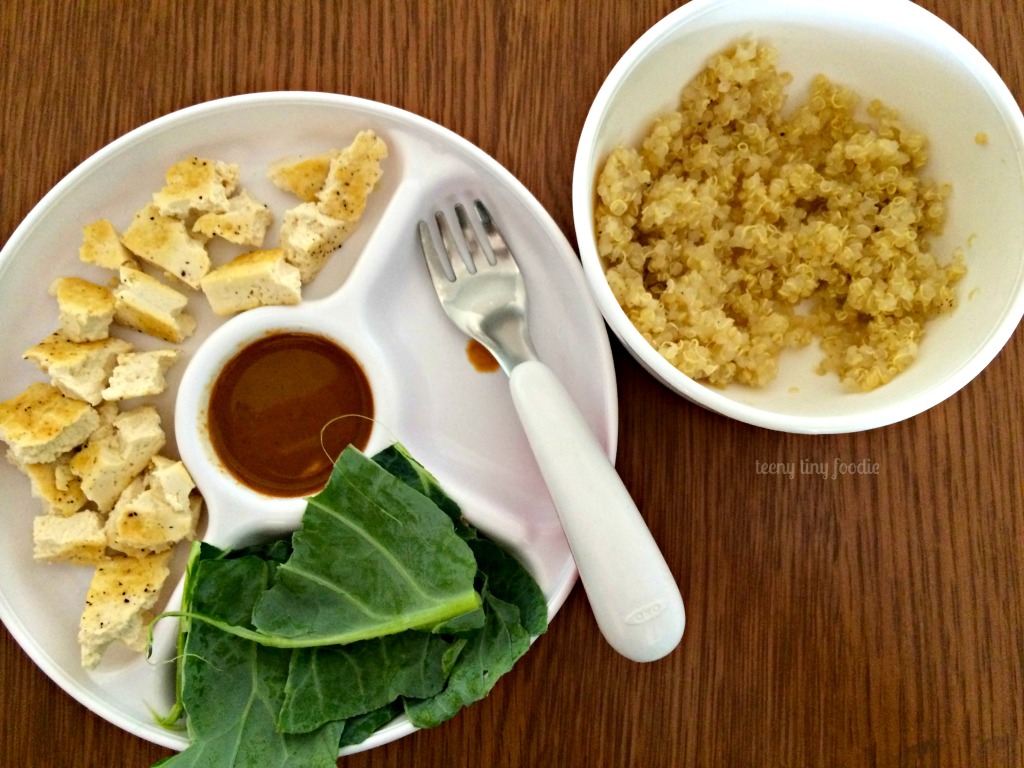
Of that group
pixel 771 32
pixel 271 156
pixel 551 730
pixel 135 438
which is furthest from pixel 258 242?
pixel 551 730

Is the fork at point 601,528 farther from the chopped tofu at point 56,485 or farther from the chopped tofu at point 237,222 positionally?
the chopped tofu at point 56,485

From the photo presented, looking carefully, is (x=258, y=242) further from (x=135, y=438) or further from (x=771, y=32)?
(x=771, y=32)

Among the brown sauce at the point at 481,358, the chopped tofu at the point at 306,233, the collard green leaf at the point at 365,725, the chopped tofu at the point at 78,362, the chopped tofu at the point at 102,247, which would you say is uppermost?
the chopped tofu at the point at 102,247

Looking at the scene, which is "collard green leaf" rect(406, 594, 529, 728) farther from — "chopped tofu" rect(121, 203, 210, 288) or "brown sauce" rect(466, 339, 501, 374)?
"chopped tofu" rect(121, 203, 210, 288)

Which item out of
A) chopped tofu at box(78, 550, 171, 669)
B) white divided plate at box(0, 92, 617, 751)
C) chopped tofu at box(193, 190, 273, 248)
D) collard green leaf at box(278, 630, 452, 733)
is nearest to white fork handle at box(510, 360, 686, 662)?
white divided plate at box(0, 92, 617, 751)

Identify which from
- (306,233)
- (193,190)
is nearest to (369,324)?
(306,233)

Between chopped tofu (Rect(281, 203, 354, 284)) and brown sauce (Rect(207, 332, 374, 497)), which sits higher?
chopped tofu (Rect(281, 203, 354, 284))

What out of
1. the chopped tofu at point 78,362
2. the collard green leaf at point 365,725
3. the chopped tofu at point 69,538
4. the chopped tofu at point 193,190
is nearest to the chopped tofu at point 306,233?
the chopped tofu at point 193,190
